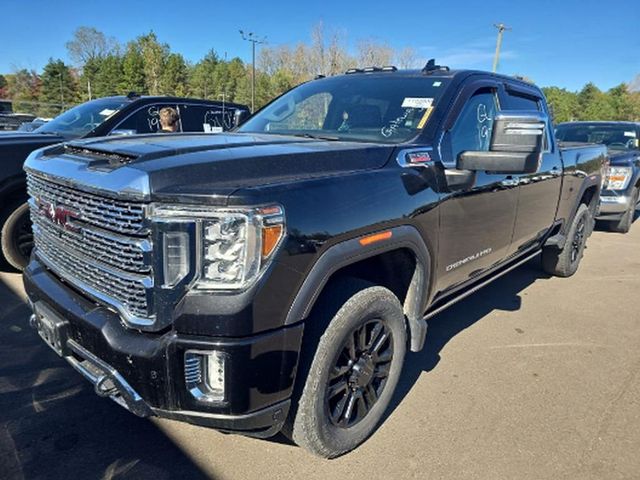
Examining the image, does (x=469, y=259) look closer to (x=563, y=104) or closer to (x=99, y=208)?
(x=99, y=208)

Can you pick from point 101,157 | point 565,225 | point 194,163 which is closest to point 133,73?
point 565,225

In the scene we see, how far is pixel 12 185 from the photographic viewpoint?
14.8 feet

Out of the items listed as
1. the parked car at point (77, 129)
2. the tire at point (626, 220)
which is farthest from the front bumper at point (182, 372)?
the tire at point (626, 220)

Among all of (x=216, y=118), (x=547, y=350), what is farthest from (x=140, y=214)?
(x=216, y=118)

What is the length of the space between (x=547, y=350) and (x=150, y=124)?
5.13 m

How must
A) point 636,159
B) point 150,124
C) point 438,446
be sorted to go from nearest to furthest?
1. point 438,446
2. point 150,124
3. point 636,159

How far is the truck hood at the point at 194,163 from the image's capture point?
1.86 metres

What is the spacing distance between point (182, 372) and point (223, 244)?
0.52 m

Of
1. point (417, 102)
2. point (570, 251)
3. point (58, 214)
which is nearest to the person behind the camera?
point (58, 214)

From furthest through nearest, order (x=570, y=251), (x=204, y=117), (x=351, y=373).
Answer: (x=204, y=117), (x=570, y=251), (x=351, y=373)

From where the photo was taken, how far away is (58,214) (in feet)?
7.72

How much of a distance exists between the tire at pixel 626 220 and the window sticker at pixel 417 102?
694cm

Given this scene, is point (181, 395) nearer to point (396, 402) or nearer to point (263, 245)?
point (263, 245)

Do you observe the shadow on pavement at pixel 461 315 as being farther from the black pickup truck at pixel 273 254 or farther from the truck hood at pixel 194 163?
the truck hood at pixel 194 163
